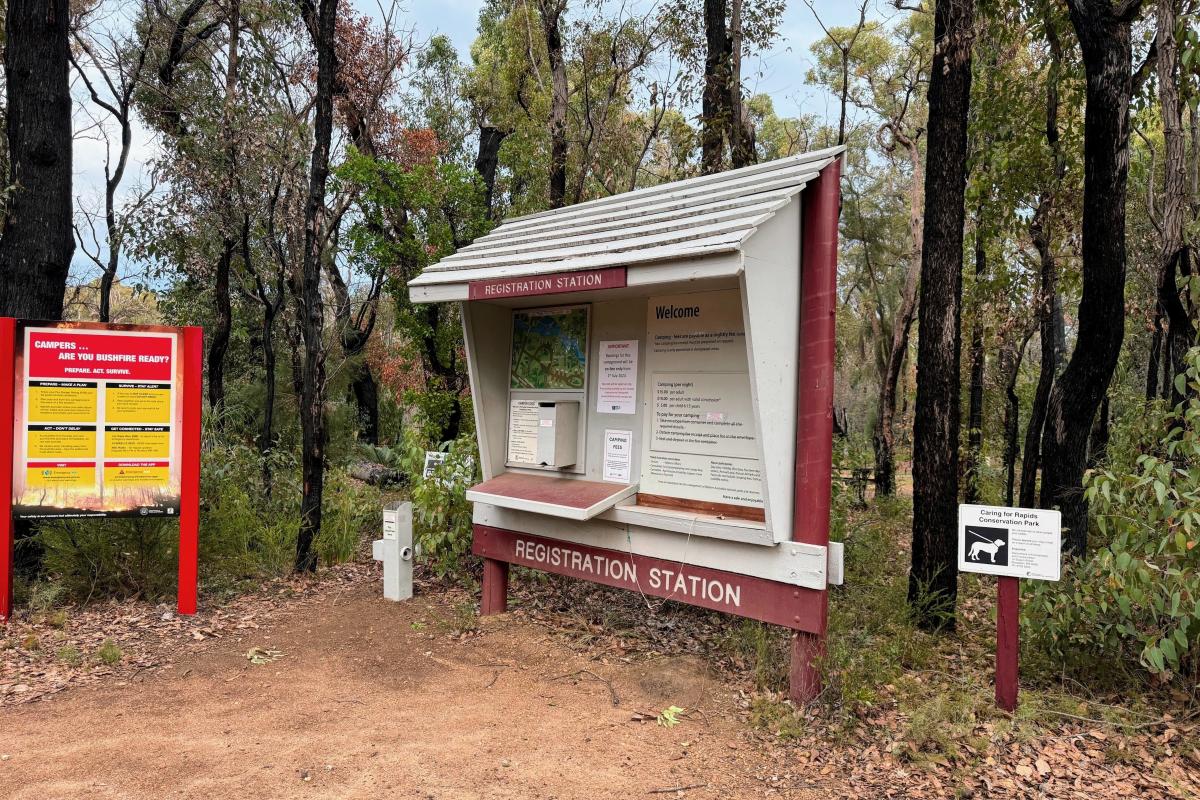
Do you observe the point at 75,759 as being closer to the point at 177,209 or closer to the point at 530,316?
the point at 530,316

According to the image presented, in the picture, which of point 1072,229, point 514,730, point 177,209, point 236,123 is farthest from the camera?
point 177,209

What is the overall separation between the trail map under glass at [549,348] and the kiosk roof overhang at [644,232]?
0.61 m

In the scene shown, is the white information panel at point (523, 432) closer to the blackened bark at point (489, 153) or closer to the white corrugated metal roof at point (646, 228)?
the white corrugated metal roof at point (646, 228)

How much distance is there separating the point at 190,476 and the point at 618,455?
3.27 meters

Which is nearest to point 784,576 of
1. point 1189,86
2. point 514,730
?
point 514,730

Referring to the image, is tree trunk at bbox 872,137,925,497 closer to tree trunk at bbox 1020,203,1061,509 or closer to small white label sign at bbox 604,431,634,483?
tree trunk at bbox 1020,203,1061,509

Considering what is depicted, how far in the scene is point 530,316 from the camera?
18.8ft

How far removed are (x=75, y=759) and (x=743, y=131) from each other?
28.3 feet

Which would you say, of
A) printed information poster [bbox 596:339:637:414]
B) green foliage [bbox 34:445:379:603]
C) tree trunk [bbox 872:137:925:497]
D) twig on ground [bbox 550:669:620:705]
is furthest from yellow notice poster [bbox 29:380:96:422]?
tree trunk [bbox 872:137:925:497]

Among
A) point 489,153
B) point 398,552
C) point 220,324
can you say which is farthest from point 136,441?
point 489,153

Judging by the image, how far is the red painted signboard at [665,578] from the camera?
4059 mm

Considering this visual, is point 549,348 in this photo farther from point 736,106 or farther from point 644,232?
point 736,106

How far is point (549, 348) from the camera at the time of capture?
5.57 metres

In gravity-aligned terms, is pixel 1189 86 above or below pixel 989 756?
above
